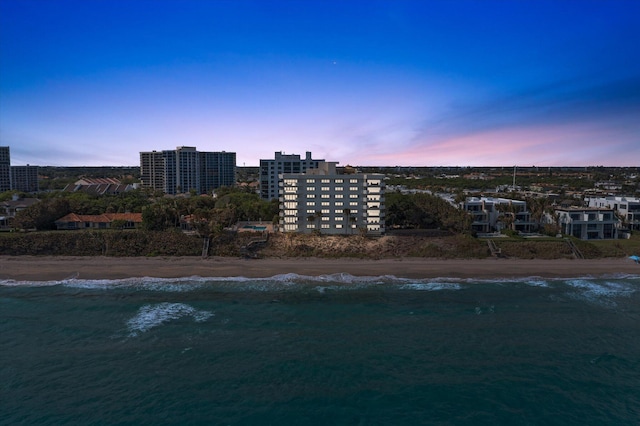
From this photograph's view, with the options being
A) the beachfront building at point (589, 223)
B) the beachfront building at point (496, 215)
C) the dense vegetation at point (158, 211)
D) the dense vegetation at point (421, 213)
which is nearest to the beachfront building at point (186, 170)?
the dense vegetation at point (158, 211)

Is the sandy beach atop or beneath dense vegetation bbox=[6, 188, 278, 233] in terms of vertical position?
beneath

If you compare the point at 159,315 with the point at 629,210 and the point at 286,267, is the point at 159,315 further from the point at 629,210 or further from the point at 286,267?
the point at 629,210

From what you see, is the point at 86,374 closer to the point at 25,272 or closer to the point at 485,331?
the point at 485,331

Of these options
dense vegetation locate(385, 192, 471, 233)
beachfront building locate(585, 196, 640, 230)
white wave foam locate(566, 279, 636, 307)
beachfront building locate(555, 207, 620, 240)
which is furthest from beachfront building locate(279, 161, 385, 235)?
beachfront building locate(585, 196, 640, 230)

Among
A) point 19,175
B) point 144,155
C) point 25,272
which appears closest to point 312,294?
point 25,272

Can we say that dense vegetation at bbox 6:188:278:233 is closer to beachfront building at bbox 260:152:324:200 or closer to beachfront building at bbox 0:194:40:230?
beachfront building at bbox 0:194:40:230

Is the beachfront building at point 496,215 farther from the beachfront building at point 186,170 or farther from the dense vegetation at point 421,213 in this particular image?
the beachfront building at point 186,170
